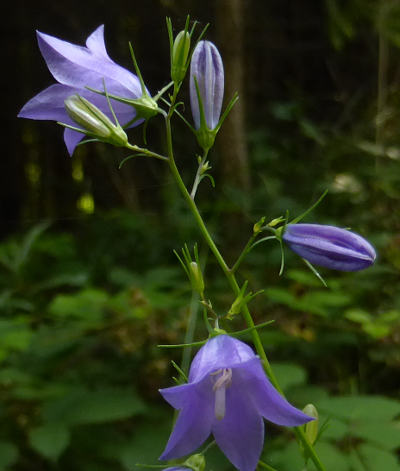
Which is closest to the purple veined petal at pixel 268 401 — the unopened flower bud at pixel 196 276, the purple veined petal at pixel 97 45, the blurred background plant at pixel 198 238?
the unopened flower bud at pixel 196 276

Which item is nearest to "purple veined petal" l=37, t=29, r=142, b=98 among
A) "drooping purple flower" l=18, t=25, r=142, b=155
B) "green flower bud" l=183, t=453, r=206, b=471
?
"drooping purple flower" l=18, t=25, r=142, b=155

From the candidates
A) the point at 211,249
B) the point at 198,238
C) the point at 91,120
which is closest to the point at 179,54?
the point at 91,120

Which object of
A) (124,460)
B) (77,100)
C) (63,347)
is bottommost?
(124,460)

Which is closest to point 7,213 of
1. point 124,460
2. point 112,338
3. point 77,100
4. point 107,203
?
point 107,203

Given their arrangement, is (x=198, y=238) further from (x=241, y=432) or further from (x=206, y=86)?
(x=241, y=432)

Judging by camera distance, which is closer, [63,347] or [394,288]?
[63,347]

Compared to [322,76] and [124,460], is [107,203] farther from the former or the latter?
[124,460]

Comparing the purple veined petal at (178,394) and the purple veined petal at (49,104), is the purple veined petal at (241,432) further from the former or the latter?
the purple veined petal at (49,104)
